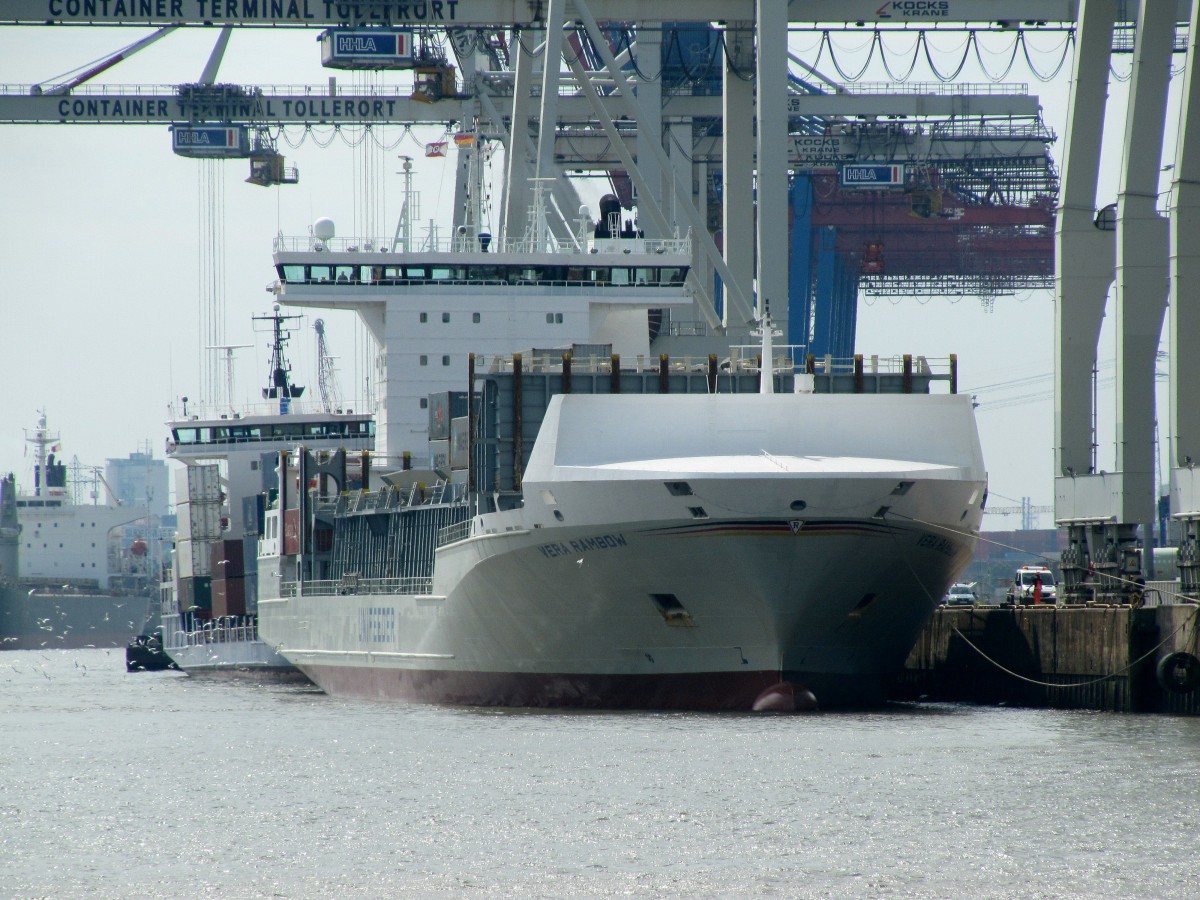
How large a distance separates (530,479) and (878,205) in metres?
58.1

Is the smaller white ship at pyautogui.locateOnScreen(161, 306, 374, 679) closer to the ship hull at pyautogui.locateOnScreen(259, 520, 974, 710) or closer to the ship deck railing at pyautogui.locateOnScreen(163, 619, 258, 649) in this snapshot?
the ship deck railing at pyautogui.locateOnScreen(163, 619, 258, 649)

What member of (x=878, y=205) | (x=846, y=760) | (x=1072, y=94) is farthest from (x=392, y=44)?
(x=878, y=205)

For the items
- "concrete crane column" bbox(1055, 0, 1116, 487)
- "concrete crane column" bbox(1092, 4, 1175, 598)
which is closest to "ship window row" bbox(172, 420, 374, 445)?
"concrete crane column" bbox(1055, 0, 1116, 487)

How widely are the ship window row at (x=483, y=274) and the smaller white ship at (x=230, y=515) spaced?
A: 1042 centimetres

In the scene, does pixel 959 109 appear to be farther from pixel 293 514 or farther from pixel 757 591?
pixel 757 591

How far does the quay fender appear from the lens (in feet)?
101

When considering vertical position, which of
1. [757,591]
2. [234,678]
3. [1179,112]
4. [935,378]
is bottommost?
[234,678]

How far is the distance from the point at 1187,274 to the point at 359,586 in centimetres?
1973

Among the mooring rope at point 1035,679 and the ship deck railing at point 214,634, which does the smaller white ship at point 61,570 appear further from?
the mooring rope at point 1035,679

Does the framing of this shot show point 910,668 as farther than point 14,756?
Yes

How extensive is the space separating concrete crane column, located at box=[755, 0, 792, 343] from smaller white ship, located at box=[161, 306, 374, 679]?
50.6 feet

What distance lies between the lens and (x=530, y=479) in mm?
31859

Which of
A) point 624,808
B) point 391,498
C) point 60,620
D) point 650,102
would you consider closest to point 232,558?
point 650,102

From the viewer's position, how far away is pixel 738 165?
5078 cm
